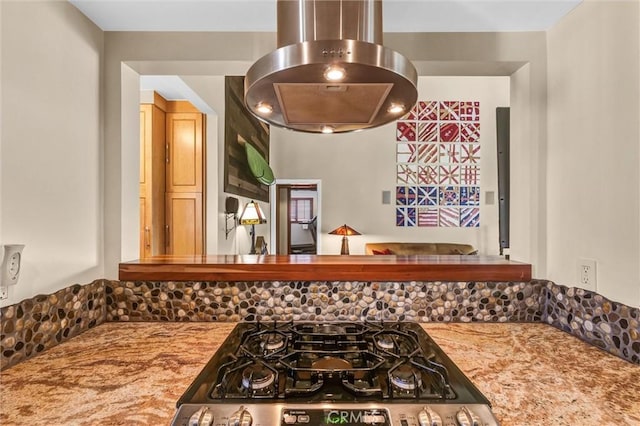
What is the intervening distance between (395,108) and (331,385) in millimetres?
847

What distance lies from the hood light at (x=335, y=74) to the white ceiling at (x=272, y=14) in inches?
19.4

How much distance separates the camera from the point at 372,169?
17.8 ft

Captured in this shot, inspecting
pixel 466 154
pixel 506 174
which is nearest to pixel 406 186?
pixel 466 154

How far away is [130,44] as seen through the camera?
1.35 m

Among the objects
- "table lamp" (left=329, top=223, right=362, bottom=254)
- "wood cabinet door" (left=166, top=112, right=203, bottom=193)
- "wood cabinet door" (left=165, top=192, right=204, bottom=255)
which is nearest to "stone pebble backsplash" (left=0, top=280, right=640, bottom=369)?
"wood cabinet door" (left=165, top=192, right=204, bottom=255)

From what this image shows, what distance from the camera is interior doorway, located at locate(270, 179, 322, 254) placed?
221 inches

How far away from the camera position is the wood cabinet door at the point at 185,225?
3127 millimetres

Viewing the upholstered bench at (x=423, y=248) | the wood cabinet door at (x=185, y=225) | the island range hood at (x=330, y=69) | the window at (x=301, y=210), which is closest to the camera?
the island range hood at (x=330, y=69)

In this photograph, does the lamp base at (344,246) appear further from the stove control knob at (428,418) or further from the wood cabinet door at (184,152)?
the stove control knob at (428,418)

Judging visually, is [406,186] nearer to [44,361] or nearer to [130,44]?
[130,44]

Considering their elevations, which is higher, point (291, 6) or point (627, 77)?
point (291, 6)

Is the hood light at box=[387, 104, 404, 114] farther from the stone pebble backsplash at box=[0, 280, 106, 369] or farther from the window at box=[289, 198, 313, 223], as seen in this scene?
the window at box=[289, 198, 313, 223]

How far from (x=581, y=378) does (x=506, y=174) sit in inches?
35.5

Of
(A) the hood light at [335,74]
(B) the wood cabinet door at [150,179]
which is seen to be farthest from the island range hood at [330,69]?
(B) the wood cabinet door at [150,179]
